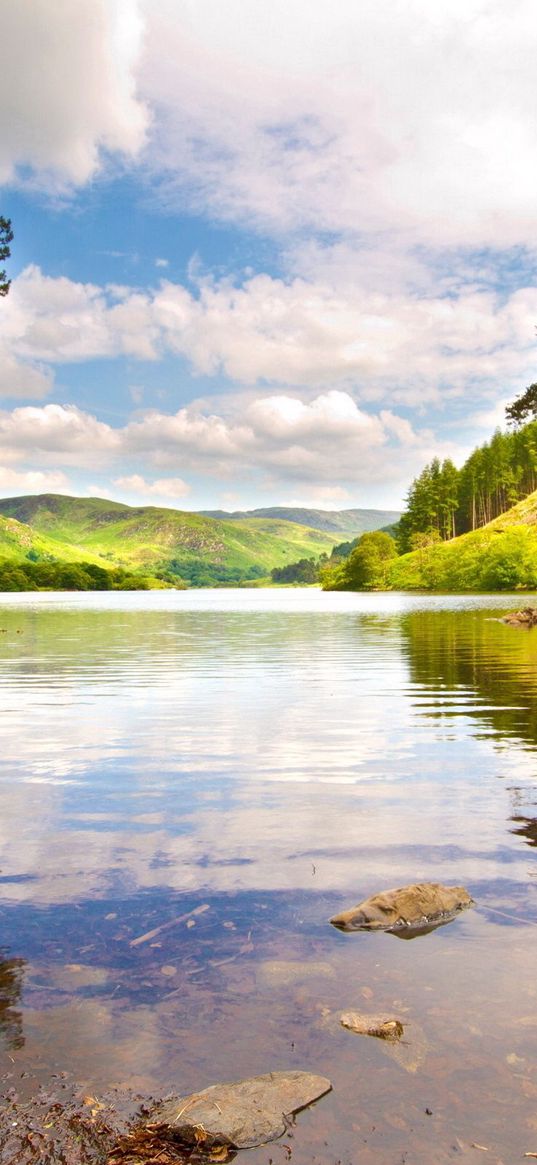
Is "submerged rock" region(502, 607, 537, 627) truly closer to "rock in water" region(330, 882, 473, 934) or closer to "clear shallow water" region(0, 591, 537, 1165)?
"clear shallow water" region(0, 591, 537, 1165)

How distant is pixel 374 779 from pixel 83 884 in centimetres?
795

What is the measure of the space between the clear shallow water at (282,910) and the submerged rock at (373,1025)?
0.11 metres

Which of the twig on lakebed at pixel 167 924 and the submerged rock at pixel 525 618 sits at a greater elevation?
the submerged rock at pixel 525 618

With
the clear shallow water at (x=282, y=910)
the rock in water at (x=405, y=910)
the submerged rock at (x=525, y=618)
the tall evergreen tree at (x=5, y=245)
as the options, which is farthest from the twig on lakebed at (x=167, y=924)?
the submerged rock at (x=525, y=618)

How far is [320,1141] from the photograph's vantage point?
17.7ft

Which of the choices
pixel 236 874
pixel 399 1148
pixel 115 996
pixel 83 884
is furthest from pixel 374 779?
pixel 399 1148

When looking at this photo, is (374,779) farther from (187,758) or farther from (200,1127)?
(200,1127)

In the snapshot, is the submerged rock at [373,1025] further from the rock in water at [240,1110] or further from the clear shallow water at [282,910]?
the rock in water at [240,1110]

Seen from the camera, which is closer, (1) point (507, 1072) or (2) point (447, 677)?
(1) point (507, 1072)

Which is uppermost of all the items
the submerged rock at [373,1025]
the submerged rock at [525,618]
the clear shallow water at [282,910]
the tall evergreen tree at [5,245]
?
the tall evergreen tree at [5,245]

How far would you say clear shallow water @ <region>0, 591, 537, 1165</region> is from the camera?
20.1 feet

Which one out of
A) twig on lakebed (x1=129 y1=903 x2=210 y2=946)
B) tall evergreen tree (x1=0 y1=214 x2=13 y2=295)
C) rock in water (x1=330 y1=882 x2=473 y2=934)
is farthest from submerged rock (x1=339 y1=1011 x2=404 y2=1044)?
tall evergreen tree (x1=0 y1=214 x2=13 y2=295)

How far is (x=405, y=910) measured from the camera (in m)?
9.14

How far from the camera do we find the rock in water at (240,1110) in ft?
17.9
